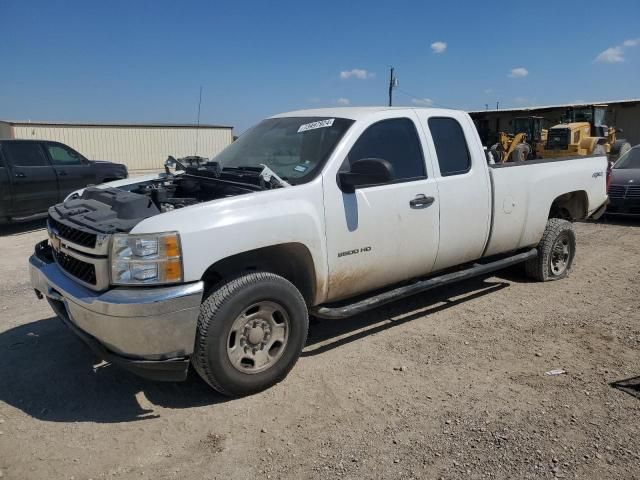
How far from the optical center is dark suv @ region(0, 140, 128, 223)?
9688 mm

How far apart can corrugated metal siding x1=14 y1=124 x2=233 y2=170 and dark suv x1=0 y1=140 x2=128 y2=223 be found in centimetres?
1567

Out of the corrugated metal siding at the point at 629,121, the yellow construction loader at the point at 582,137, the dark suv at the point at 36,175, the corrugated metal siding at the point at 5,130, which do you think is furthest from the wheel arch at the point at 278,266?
the corrugated metal siding at the point at 629,121

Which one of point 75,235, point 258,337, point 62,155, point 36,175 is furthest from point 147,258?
point 62,155

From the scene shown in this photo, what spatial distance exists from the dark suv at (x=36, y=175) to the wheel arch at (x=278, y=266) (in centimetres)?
770

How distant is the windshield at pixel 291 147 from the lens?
406cm

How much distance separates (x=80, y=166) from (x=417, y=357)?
9.41 metres

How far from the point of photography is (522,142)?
21.9m

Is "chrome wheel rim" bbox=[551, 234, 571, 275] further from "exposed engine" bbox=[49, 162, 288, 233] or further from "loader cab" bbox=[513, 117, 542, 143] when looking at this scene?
"loader cab" bbox=[513, 117, 542, 143]

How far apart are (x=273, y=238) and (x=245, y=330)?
25.2 inches

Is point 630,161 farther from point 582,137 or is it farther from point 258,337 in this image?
point 258,337

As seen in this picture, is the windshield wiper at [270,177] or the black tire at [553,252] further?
the black tire at [553,252]

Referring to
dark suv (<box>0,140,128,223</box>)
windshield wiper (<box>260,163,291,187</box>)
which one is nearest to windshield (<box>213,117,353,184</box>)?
windshield wiper (<box>260,163,291,187</box>)

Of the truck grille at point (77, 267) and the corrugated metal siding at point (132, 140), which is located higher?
the corrugated metal siding at point (132, 140)

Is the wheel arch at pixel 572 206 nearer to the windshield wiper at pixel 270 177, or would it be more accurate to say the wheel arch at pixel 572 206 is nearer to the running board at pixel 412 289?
the running board at pixel 412 289
